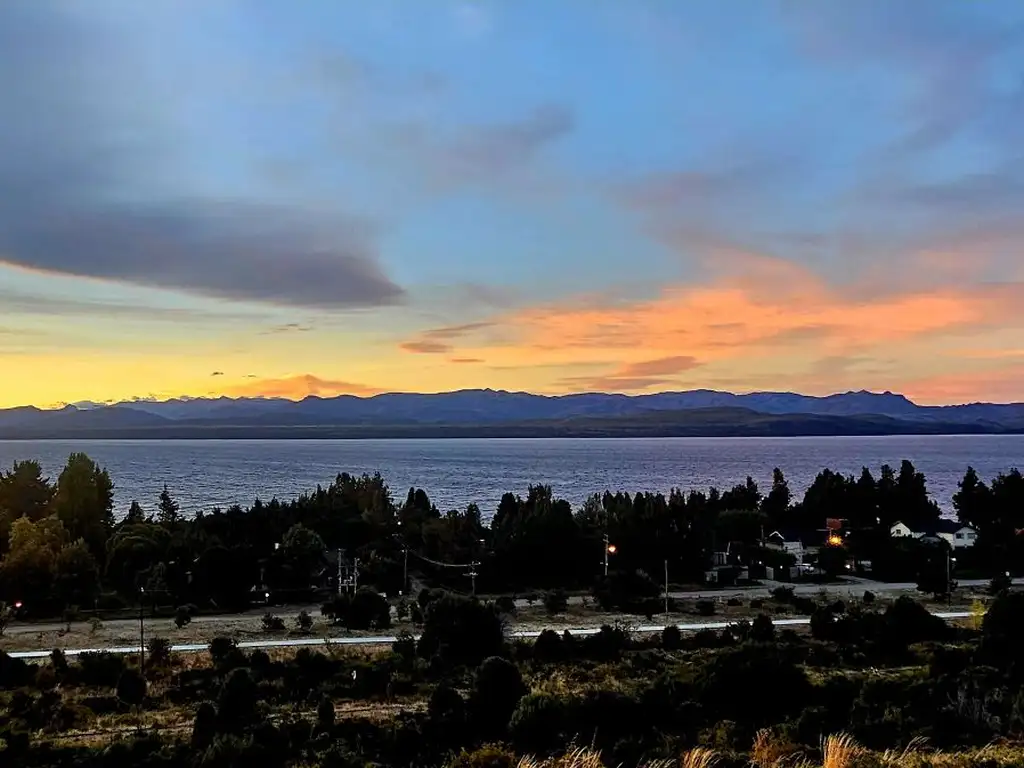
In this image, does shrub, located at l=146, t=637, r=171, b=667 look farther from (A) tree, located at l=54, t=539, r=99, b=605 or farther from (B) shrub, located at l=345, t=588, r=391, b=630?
(A) tree, located at l=54, t=539, r=99, b=605

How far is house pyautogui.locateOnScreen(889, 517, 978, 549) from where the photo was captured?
64.4 meters

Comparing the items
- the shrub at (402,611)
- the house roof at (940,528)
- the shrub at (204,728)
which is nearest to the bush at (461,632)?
the shrub at (402,611)

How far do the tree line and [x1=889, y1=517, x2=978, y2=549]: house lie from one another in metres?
1.55

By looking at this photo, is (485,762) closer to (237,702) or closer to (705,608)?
(237,702)

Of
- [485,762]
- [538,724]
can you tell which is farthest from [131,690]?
[485,762]

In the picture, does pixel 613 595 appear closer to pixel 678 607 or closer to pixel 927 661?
pixel 678 607

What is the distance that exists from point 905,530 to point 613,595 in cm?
3690

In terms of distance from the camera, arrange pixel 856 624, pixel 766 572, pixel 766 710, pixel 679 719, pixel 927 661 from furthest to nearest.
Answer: pixel 766 572
pixel 856 624
pixel 927 661
pixel 766 710
pixel 679 719

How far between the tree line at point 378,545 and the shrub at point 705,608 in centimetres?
358

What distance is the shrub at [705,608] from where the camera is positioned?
36856mm

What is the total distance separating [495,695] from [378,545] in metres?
38.8

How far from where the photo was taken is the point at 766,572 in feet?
176

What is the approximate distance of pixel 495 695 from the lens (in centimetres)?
1817

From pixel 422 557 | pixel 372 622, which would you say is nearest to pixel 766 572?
pixel 422 557
